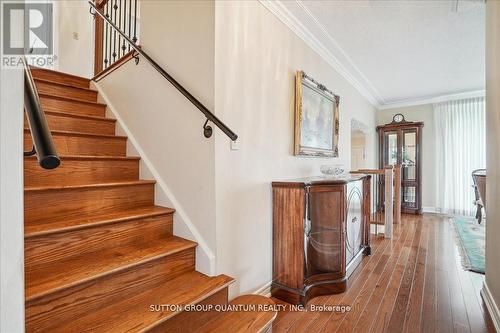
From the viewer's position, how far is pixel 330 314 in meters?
1.83

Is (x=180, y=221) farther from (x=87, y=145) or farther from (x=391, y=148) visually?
(x=391, y=148)

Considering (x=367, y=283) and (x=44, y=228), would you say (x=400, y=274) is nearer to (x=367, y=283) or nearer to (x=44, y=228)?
(x=367, y=283)

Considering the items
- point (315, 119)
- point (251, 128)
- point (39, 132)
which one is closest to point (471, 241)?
point (315, 119)

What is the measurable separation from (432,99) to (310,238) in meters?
5.49

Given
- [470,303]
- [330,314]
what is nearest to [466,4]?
[470,303]

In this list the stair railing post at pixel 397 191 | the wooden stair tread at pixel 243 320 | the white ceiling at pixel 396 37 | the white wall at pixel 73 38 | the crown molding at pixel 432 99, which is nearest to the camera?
the wooden stair tread at pixel 243 320

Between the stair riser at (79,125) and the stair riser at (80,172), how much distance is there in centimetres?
52

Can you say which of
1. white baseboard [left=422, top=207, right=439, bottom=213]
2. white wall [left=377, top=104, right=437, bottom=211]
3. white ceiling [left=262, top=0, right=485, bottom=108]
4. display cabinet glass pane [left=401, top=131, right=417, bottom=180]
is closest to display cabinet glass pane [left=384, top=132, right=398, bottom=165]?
display cabinet glass pane [left=401, top=131, right=417, bottom=180]

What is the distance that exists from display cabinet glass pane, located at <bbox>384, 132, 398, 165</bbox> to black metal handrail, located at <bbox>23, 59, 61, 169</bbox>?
21.0ft

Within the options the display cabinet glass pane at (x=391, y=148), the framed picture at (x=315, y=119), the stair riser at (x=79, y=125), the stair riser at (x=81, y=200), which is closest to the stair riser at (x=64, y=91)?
the stair riser at (x=79, y=125)

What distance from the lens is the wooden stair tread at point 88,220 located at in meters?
1.23

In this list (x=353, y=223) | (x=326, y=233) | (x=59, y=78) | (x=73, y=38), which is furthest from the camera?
(x=73, y=38)

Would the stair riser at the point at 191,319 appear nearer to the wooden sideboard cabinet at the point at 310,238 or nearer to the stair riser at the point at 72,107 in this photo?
the wooden sideboard cabinet at the point at 310,238

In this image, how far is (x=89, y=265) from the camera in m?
1.27
